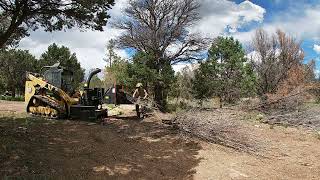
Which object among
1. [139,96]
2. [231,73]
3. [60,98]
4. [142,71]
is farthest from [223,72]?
[60,98]

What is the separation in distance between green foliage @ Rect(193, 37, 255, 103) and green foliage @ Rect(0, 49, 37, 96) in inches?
986

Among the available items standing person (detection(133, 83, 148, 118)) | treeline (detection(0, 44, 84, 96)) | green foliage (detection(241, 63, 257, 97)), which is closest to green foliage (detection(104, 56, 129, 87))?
treeline (detection(0, 44, 84, 96))

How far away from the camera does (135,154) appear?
11.4 meters

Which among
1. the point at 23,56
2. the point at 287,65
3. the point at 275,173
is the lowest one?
the point at 275,173

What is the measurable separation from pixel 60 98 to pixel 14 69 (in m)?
32.0

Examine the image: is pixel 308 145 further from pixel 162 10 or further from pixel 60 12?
pixel 162 10

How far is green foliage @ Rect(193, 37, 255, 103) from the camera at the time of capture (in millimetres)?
25869

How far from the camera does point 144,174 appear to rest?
9.95 metres

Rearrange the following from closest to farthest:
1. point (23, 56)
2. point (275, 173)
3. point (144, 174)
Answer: point (144, 174)
point (275, 173)
point (23, 56)

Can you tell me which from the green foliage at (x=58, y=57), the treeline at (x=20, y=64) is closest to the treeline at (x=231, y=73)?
the treeline at (x=20, y=64)

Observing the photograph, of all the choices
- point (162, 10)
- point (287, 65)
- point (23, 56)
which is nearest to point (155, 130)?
point (162, 10)

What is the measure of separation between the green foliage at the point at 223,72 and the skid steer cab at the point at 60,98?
10.9m

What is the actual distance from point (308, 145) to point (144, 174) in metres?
6.55

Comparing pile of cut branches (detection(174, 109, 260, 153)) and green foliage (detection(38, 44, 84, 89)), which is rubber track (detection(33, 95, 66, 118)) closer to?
pile of cut branches (detection(174, 109, 260, 153))
